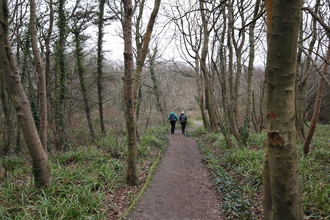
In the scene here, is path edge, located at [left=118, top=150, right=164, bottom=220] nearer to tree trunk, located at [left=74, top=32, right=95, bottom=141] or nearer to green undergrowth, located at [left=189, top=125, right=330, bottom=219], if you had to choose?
green undergrowth, located at [left=189, top=125, right=330, bottom=219]

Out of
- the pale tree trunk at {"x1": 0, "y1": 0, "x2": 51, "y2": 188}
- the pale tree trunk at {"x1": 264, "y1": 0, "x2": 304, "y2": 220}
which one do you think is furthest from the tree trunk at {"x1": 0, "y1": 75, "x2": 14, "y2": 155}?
the pale tree trunk at {"x1": 264, "y1": 0, "x2": 304, "y2": 220}

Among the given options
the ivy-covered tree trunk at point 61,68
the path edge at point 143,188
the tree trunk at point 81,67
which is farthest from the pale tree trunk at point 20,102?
the tree trunk at point 81,67

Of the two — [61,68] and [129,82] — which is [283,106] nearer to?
[129,82]

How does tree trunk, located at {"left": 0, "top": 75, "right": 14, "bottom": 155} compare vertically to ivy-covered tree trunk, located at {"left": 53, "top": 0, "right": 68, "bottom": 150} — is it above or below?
below

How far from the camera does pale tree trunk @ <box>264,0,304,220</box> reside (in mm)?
1525

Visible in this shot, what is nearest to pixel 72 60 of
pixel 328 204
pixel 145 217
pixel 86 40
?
pixel 86 40

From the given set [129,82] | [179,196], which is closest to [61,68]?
[129,82]

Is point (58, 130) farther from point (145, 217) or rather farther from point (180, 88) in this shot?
point (180, 88)

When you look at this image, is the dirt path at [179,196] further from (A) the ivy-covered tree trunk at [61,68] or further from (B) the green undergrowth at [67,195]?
(A) the ivy-covered tree trunk at [61,68]

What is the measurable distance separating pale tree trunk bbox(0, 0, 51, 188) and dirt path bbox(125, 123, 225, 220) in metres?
1.84

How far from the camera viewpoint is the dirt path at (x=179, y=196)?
3633mm

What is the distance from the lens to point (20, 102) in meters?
3.38

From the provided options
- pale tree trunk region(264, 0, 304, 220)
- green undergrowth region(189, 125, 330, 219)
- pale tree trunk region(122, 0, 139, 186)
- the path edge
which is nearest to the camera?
pale tree trunk region(264, 0, 304, 220)

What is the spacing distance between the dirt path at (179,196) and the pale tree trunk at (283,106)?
2166 mm
